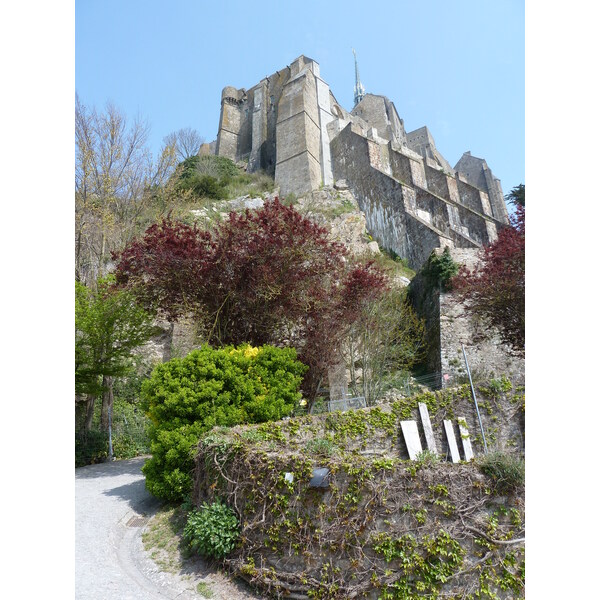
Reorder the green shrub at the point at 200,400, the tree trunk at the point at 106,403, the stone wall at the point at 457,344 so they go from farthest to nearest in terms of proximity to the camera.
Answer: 1. the stone wall at the point at 457,344
2. the tree trunk at the point at 106,403
3. the green shrub at the point at 200,400

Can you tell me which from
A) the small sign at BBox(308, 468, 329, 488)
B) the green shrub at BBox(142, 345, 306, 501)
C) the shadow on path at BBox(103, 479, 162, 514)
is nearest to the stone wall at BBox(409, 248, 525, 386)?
the green shrub at BBox(142, 345, 306, 501)

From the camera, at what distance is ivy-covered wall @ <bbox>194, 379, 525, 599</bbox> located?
13.6 ft

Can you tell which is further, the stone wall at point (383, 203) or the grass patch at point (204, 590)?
the stone wall at point (383, 203)

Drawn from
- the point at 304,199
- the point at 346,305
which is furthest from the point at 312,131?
the point at 346,305

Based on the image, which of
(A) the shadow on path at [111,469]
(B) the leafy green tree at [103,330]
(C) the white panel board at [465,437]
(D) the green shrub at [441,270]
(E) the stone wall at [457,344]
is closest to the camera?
(C) the white panel board at [465,437]

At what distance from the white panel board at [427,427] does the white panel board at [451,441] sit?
10.1 inches

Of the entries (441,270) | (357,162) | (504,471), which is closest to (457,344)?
(441,270)

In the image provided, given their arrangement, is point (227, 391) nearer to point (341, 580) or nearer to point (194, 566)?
point (194, 566)

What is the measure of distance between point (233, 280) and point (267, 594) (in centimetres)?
582

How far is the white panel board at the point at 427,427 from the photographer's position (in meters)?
7.48

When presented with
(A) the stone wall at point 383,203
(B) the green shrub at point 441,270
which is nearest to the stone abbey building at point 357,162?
(A) the stone wall at point 383,203

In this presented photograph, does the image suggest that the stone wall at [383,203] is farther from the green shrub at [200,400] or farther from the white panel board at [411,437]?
the green shrub at [200,400]

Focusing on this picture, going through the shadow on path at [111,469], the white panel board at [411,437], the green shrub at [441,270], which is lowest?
the shadow on path at [111,469]

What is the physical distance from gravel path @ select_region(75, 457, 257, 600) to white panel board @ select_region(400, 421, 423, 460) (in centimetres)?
352
